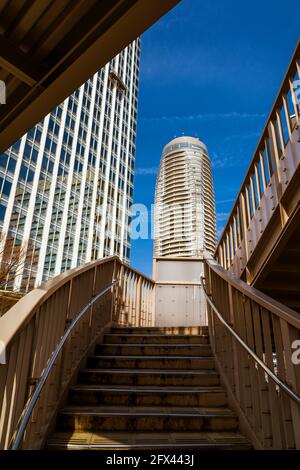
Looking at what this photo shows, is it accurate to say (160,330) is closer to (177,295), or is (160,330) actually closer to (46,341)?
(177,295)

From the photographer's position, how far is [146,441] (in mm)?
2539

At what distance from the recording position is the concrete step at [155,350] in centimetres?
423

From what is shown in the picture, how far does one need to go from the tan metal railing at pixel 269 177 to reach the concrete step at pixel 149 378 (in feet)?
4.92

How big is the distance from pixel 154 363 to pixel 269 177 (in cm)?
257

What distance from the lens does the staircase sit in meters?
2.58

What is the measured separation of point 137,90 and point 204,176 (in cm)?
2753

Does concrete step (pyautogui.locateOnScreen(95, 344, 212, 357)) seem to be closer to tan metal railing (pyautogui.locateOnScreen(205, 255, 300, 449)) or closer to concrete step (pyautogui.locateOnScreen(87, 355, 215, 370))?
concrete step (pyautogui.locateOnScreen(87, 355, 215, 370))

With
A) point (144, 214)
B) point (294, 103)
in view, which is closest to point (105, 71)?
point (144, 214)

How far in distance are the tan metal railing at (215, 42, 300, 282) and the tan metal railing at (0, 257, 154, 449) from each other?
206 cm

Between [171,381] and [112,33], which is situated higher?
[112,33]

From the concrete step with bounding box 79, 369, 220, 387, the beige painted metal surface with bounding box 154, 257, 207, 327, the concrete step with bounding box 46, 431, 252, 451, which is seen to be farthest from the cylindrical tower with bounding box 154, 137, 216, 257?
the concrete step with bounding box 46, 431, 252, 451

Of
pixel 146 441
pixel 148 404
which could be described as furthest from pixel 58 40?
pixel 148 404

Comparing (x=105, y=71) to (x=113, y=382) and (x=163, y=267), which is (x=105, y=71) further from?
(x=113, y=382)

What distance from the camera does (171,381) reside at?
358cm
